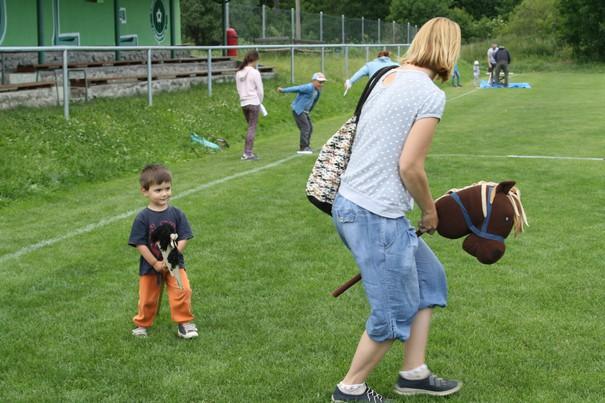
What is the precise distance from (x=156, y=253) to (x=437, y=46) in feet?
7.78

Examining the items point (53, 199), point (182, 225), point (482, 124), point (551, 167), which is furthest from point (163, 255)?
point (482, 124)

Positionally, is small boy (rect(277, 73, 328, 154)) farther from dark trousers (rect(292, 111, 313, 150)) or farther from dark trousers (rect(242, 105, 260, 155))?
dark trousers (rect(242, 105, 260, 155))

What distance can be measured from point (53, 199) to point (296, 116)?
17.5 feet

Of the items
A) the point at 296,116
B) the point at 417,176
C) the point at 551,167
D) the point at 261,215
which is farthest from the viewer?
the point at 296,116

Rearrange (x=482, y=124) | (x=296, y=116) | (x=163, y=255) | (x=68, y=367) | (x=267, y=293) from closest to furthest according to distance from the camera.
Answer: (x=68, y=367)
(x=163, y=255)
(x=267, y=293)
(x=296, y=116)
(x=482, y=124)

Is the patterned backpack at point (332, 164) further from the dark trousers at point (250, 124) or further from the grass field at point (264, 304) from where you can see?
the dark trousers at point (250, 124)

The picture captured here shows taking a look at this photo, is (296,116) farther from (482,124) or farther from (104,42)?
A: (104,42)

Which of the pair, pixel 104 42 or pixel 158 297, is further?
pixel 104 42

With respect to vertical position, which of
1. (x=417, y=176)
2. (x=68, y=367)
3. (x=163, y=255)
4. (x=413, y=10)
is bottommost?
(x=68, y=367)

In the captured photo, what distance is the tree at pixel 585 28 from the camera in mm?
64125

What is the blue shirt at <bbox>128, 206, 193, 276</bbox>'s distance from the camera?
5535 millimetres

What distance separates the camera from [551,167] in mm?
13086

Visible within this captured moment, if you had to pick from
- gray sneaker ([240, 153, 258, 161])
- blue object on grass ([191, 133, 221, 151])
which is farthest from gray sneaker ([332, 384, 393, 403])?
blue object on grass ([191, 133, 221, 151])

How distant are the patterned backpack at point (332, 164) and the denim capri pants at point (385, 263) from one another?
0.07 m
